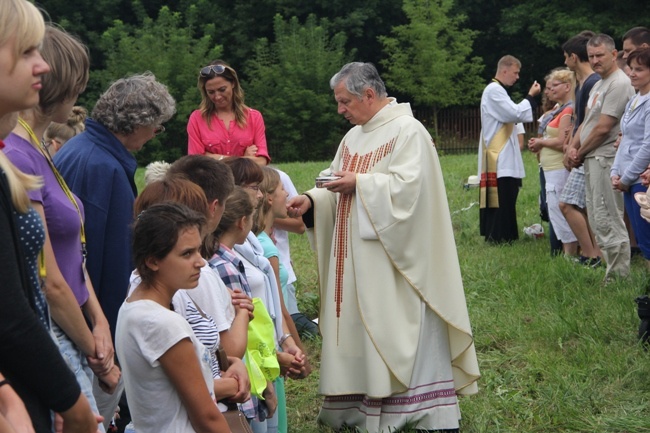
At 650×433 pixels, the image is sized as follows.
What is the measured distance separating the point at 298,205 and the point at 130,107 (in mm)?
1676

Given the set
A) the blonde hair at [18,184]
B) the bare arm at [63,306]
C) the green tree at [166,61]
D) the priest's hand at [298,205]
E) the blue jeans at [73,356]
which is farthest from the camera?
the green tree at [166,61]

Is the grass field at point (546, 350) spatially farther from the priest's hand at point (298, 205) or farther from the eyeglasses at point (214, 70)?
the eyeglasses at point (214, 70)

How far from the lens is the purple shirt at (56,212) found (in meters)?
3.25

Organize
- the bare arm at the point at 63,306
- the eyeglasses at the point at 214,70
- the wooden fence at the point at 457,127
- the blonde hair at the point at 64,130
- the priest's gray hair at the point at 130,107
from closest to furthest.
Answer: the bare arm at the point at 63,306 < the priest's gray hair at the point at 130,107 < the blonde hair at the point at 64,130 < the eyeglasses at the point at 214,70 < the wooden fence at the point at 457,127

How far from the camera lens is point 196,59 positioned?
38.3 meters

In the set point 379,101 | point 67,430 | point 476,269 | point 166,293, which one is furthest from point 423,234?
point 476,269

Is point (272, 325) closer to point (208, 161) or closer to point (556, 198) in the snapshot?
point (208, 161)

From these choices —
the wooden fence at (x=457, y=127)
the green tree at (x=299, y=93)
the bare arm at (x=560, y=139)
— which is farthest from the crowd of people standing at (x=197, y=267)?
the green tree at (x=299, y=93)

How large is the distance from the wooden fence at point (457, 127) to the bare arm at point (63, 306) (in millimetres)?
31747

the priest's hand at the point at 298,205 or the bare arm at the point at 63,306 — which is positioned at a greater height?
the bare arm at the point at 63,306

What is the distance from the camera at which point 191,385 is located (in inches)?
121

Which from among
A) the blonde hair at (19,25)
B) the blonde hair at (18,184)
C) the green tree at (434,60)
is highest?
the blonde hair at (19,25)

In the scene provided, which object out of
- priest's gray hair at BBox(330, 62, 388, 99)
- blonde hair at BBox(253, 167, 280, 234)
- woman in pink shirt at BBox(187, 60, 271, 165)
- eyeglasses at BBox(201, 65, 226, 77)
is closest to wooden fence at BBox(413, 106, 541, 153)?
woman in pink shirt at BBox(187, 60, 271, 165)

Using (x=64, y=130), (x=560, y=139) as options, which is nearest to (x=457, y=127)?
(x=560, y=139)
